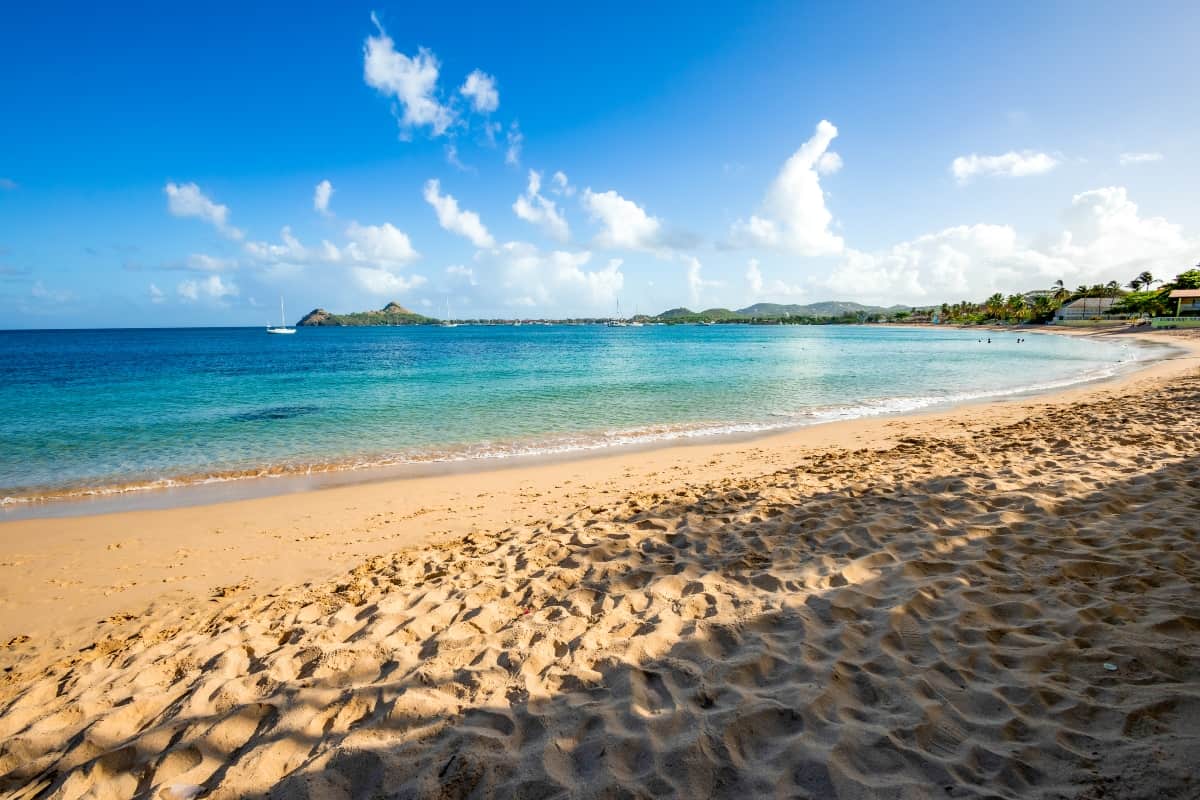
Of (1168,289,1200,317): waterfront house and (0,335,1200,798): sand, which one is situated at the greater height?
(1168,289,1200,317): waterfront house

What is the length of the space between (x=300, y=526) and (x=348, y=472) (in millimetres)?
3984

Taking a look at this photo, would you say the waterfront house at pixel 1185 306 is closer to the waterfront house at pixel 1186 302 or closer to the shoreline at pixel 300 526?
the waterfront house at pixel 1186 302

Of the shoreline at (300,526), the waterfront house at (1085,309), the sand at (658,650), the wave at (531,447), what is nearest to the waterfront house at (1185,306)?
the waterfront house at (1085,309)

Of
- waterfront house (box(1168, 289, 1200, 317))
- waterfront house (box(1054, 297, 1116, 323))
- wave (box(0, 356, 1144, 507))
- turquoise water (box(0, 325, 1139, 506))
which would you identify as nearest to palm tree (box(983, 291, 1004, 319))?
waterfront house (box(1054, 297, 1116, 323))

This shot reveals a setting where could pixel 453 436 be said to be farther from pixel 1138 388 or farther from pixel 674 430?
pixel 1138 388

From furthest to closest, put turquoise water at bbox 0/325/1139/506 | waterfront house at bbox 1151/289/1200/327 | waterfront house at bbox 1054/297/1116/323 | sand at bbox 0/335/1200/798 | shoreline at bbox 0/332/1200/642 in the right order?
waterfront house at bbox 1054/297/1116/323, waterfront house at bbox 1151/289/1200/327, turquoise water at bbox 0/325/1139/506, shoreline at bbox 0/332/1200/642, sand at bbox 0/335/1200/798

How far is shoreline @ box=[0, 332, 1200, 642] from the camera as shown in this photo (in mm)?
6352

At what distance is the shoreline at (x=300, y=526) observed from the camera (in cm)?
635

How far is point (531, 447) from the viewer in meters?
14.4

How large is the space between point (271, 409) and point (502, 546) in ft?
65.5

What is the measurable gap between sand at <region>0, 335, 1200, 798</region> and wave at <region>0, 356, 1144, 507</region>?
12.9 feet

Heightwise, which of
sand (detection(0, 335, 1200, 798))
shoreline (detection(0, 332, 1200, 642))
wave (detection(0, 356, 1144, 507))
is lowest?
wave (detection(0, 356, 1144, 507))

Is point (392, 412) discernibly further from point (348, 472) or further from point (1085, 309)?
point (1085, 309)

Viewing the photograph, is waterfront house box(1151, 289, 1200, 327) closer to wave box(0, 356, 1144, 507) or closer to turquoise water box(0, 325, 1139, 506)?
Result: turquoise water box(0, 325, 1139, 506)
